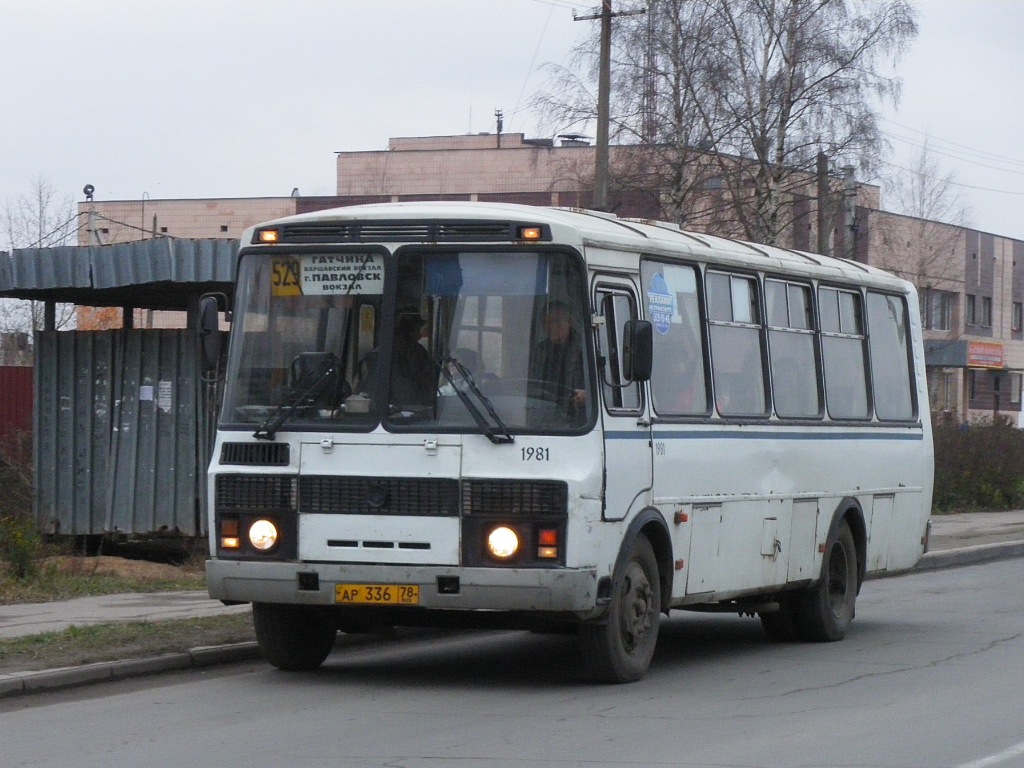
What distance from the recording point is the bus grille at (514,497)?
965cm

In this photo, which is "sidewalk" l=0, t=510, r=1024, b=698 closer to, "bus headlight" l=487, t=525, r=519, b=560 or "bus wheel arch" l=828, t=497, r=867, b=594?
"bus headlight" l=487, t=525, r=519, b=560

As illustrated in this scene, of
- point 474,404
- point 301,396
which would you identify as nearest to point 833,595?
point 474,404

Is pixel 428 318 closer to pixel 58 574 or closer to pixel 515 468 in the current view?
pixel 515 468

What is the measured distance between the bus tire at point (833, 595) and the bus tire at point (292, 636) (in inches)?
162

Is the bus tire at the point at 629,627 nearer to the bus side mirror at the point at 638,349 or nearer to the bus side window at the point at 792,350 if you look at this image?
the bus side mirror at the point at 638,349

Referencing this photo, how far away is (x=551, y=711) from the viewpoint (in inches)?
371

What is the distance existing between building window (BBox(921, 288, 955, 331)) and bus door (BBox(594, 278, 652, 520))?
5448 cm

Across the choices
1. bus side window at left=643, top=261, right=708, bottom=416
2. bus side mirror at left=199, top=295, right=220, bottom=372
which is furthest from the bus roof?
bus side mirror at left=199, top=295, right=220, bottom=372

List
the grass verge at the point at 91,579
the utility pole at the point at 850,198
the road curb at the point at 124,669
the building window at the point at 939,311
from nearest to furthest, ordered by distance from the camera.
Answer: the road curb at the point at 124,669
the grass verge at the point at 91,579
the utility pole at the point at 850,198
the building window at the point at 939,311

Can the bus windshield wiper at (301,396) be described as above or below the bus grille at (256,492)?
above

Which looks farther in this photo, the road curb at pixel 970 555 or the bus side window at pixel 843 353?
the road curb at pixel 970 555

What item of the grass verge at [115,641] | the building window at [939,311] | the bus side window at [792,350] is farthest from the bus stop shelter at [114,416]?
the building window at [939,311]

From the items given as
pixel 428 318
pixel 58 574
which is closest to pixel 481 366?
pixel 428 318

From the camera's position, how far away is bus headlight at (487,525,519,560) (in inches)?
381
